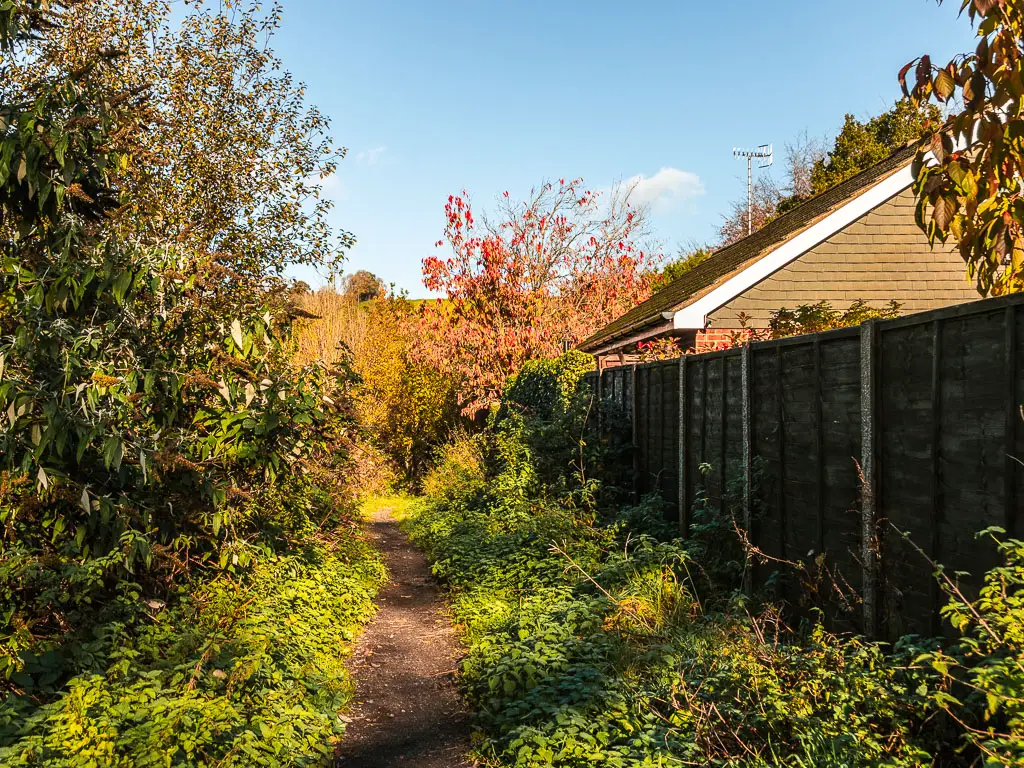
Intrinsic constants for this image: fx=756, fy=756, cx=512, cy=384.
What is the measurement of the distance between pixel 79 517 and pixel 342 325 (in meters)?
19.7

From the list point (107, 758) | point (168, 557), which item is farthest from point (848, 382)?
point (168, 557)

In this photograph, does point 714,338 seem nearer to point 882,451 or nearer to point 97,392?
point 882,451

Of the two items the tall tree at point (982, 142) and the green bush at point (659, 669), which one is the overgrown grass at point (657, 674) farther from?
the tall tree at point (982, 142)

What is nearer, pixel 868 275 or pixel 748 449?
pixel 748 449

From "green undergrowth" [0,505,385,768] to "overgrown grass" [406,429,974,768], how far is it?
1123mm

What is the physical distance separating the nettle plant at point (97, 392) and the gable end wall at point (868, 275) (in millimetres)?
8047

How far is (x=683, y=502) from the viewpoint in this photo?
780 centimetres

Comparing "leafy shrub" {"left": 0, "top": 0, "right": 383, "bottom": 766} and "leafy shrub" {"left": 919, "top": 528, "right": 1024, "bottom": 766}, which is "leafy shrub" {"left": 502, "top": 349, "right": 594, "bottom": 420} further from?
"leafy shrub" {"left": 919, "top": 528, "right": 1024, "bottom": 766}

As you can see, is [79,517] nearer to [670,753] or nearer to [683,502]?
[670,753]

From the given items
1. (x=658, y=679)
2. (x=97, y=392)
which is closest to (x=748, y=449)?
(x=658, y=679)

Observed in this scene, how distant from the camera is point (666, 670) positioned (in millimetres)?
4488

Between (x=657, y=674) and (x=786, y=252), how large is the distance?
351 inches

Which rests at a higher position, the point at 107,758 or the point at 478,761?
the point at 107,758

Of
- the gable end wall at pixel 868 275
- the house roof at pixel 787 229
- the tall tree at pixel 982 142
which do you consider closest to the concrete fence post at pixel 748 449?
the tall tree at pixel 982 142
